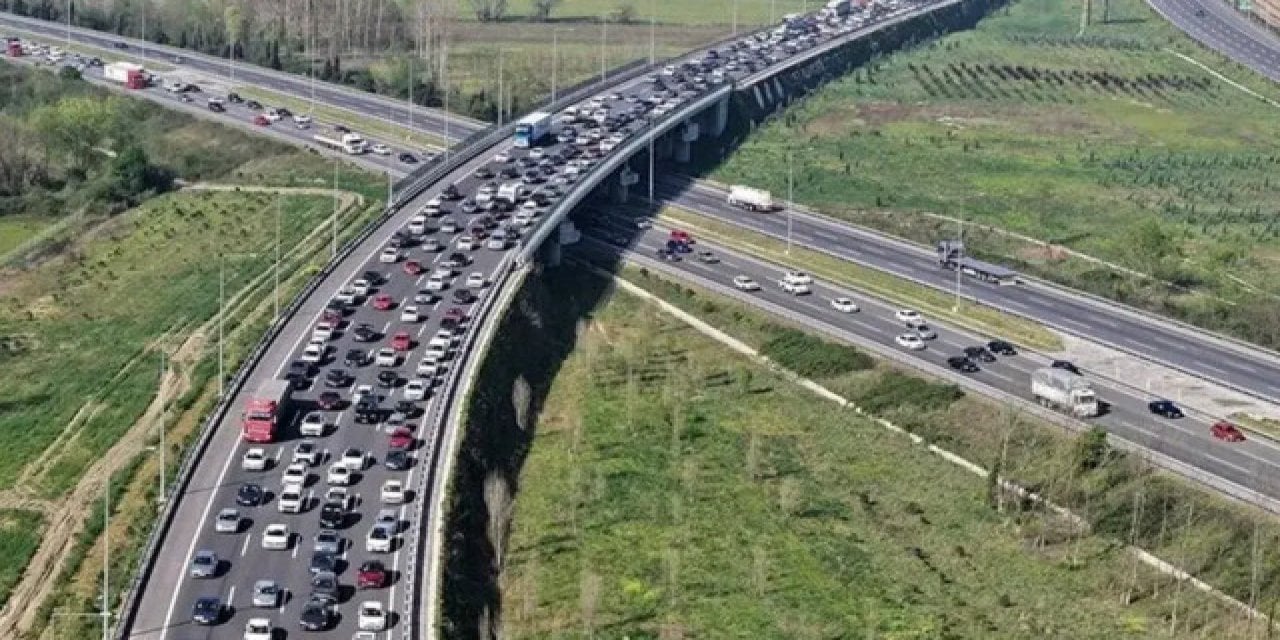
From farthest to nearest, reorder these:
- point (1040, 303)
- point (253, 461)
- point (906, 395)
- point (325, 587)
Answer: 1. point (1040, 303)
2. point (906, 395)
3. point (253, 461)
4. point (325, 587)

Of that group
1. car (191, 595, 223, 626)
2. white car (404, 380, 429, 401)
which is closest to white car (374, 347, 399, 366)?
white car (404, 380, 429, 401)

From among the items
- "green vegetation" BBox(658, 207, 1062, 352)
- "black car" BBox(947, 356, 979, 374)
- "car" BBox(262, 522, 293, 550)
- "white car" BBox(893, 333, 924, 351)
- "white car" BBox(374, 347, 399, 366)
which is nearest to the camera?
"car" BBox(262, 522, 293, 550)

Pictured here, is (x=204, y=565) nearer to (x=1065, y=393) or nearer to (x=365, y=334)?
(x=365, y=334)

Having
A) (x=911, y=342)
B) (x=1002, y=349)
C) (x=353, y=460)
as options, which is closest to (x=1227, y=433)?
(x=1002, y=349)

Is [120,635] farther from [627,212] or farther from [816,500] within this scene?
[627,212]

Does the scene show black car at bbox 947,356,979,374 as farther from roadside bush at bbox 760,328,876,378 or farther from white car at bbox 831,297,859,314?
white car at bbox 831,297,859,314
